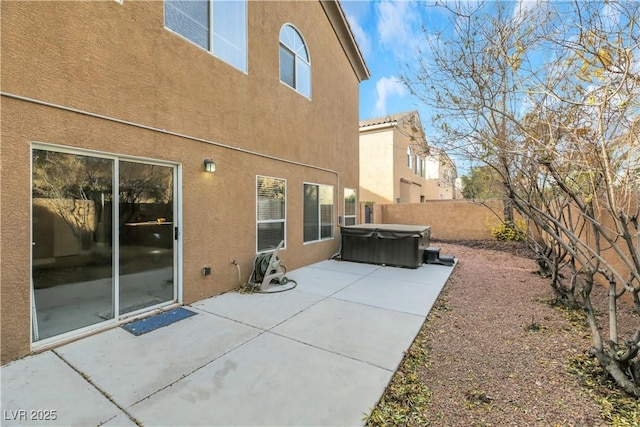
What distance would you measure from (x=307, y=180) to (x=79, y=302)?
5.35 meters

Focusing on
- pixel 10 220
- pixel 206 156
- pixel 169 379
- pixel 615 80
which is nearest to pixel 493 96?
pixel 615 80

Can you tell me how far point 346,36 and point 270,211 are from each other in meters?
7.26

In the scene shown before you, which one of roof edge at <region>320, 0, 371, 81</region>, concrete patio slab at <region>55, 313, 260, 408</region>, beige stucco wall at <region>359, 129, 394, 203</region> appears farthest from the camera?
beige stucco wall at <region>359, 129, 394, 203</region>

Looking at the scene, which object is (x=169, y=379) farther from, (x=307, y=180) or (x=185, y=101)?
(x=307, y=180)

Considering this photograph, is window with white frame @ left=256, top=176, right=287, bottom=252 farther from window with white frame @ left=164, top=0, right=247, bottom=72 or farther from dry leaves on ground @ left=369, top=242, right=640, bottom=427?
dry leaves on ground @ left=369, top=242, right=640, bottom=427

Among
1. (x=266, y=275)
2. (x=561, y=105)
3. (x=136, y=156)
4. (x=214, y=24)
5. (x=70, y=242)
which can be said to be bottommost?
(x=266, y=275)

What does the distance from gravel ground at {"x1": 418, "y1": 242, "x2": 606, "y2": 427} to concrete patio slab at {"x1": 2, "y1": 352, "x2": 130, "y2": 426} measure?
272 cm

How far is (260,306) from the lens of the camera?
469cm

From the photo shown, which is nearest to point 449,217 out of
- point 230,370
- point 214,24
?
point 214,24

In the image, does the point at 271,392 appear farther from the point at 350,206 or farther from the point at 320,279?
the point at 350,206

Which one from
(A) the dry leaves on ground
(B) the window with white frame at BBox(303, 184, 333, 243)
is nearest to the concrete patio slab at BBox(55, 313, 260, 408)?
(A) the dry leaves on ground

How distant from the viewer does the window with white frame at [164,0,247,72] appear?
4.59 m

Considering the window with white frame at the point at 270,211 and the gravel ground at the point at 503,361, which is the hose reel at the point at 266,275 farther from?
the gravel ground at the point at 503,361

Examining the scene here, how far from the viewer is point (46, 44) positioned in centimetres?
316
